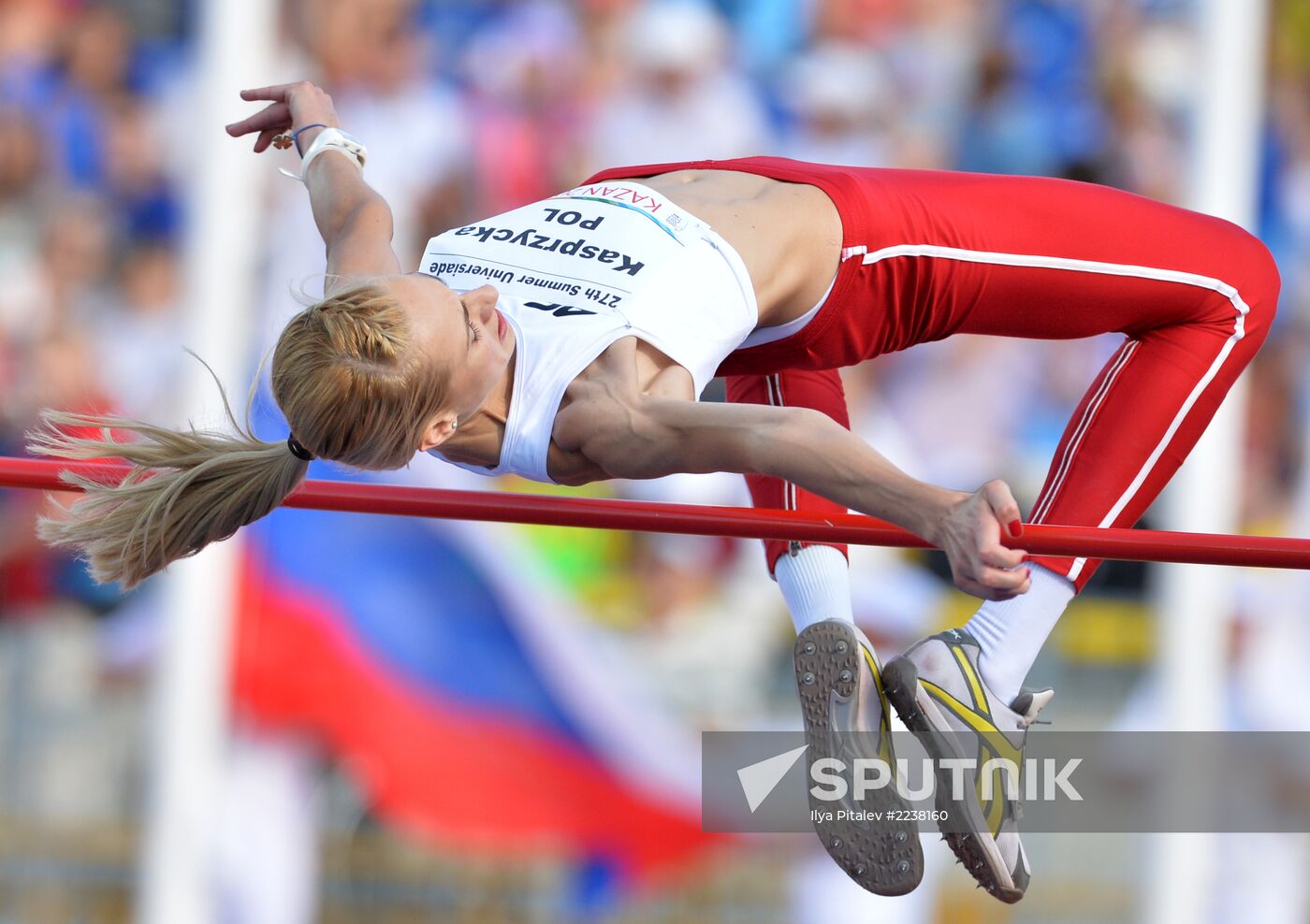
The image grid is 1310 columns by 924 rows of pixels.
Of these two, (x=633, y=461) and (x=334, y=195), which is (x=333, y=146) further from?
(x=633, y=461)

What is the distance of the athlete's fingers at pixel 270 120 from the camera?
3.51m

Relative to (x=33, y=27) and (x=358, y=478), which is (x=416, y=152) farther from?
(x=33, y=27)

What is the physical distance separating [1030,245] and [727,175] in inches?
22.0

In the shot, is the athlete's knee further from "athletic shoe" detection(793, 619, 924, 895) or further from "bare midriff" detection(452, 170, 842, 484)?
"athletic shoe" detection(793, 619, 924, 895)

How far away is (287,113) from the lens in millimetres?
3557

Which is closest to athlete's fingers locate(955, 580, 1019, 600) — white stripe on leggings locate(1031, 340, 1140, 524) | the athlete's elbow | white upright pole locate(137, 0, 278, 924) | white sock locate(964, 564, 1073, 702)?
the athlete's elbow

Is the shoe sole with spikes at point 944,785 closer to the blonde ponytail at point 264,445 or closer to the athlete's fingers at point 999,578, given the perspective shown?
the athlete's fingers at point 999,578

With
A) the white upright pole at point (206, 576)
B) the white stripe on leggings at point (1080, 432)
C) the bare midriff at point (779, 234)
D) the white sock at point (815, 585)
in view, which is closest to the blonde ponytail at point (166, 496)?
the bare midriff at point (779, 234)

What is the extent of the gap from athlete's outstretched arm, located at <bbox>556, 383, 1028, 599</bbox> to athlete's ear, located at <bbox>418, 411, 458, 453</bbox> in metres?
0.18

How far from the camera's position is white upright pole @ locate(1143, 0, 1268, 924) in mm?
5285

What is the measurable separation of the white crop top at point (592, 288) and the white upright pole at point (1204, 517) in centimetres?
271

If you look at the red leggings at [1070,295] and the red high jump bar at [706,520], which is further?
the red leggings at [1070,295]

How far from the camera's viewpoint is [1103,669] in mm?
5926

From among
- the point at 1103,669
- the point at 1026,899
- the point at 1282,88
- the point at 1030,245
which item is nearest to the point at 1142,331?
the point at 1030,245
